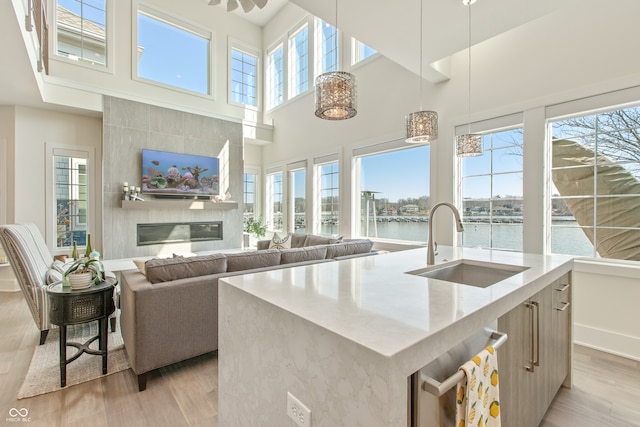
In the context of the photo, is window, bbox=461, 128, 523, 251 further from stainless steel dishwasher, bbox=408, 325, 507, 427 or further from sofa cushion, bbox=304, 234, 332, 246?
stainless steel dishwasher, bbox=408, 325, 507, 427

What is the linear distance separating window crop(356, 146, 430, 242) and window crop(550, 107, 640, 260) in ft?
4.91

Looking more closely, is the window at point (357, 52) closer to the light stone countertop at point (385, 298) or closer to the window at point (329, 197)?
the window at point (329, 197)

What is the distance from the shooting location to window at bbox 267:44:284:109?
703cm

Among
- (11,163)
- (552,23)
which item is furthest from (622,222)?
(11,163)

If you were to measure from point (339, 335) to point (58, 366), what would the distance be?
109 inches

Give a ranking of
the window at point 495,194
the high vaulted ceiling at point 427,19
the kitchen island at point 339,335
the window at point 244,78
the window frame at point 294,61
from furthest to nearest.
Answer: the window at point 244,78 < the window frame at point 294,61 < the window at point 495,194 < the high vaulted ceiling at point 427,19 < the kitchen island at point 339,335

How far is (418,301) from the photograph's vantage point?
1.10 metres

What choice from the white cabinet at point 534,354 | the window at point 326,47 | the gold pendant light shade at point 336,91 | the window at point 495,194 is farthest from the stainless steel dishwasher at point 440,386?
the window at point 326,47

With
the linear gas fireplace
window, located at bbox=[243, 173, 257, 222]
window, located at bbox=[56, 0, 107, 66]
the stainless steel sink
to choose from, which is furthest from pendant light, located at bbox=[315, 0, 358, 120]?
window, located at bbox=[243, 173, 257, 222]

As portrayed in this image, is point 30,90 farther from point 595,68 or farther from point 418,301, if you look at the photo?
point 595,68

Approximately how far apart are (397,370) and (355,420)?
0.67 feet

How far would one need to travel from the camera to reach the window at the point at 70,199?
518 centimetres

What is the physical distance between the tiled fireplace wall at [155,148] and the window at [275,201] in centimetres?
88

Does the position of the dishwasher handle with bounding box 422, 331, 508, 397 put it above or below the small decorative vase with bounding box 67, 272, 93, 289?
above
